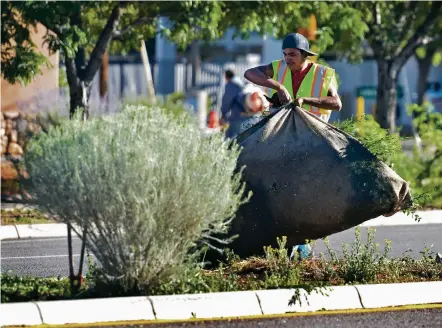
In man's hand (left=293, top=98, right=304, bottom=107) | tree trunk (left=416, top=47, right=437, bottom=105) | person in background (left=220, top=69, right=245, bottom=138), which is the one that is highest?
man's hand (left=293, top=98, right=304, bottom=107)

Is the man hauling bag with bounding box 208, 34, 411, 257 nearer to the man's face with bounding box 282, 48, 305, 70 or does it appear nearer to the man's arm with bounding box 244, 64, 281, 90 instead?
the man's arm with bounding box 244, 64, 281, 90

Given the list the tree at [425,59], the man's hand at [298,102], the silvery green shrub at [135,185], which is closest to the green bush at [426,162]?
the man's hand at [298,102]

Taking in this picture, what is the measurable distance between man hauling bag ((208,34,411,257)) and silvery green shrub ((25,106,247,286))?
1.47m

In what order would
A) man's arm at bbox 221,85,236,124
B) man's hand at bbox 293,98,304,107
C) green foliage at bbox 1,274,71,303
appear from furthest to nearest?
man's arm at bbox 221,85,236,124 < man's hand at bbox 293,98,304,107 < green foliage at bbox 1,274,71,303

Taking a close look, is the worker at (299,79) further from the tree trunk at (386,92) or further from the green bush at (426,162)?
the tree trunk at (386,92)

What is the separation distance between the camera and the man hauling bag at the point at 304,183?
32.6 feet

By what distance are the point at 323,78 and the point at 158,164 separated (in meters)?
2.86

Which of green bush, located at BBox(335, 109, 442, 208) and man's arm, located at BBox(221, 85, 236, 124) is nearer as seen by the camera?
green bush, located at BBox(335, 109, 442, 208)

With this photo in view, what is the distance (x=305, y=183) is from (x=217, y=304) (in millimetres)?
1702

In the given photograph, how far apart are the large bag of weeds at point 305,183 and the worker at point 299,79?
38 centimetres

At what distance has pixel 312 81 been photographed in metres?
10.8

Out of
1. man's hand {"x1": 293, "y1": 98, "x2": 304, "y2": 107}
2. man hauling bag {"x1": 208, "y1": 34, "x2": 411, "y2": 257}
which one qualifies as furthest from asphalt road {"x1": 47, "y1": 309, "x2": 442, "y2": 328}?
man's hand {"x1": 293, "y1": 98, "x2": 304, "y2": 107}

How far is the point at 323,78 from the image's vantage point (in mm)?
10828

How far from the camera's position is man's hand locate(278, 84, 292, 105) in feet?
34.6
